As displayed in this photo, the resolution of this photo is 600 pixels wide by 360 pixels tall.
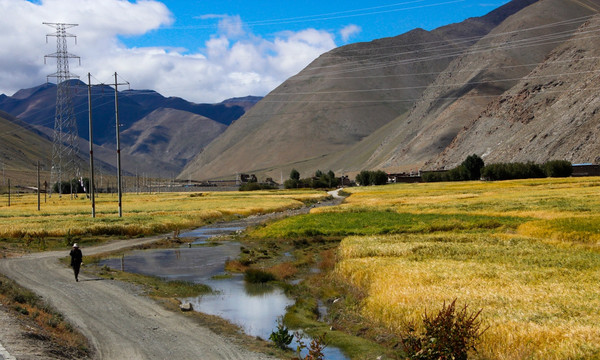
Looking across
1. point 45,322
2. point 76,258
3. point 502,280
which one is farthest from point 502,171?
point 45,322

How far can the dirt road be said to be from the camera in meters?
18.4

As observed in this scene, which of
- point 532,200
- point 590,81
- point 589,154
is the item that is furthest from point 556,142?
A: point 532,200

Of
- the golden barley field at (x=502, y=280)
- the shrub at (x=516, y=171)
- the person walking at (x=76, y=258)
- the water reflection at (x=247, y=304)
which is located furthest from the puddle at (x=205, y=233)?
the shrub at (x=516, y=171)

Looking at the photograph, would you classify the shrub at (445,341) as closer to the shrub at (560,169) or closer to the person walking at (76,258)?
the person walking at (76,258)

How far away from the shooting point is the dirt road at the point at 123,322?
60.3 feet

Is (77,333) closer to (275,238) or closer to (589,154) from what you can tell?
(275,238)

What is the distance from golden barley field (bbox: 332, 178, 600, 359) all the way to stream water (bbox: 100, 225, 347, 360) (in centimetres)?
369

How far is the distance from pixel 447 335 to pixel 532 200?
5899 centimetres

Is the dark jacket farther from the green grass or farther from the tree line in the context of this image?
the tree line

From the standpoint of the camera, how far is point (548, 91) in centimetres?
18125

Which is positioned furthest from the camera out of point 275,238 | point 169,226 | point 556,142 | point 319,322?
point 556,142

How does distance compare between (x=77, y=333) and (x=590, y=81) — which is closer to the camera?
(x=77, y=333)

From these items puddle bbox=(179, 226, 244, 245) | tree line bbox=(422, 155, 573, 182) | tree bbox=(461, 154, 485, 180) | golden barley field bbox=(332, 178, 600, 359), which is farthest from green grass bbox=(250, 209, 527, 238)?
tree bbox=(461, 154, 485, 180)

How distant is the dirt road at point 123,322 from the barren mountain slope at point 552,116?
133928 mm
